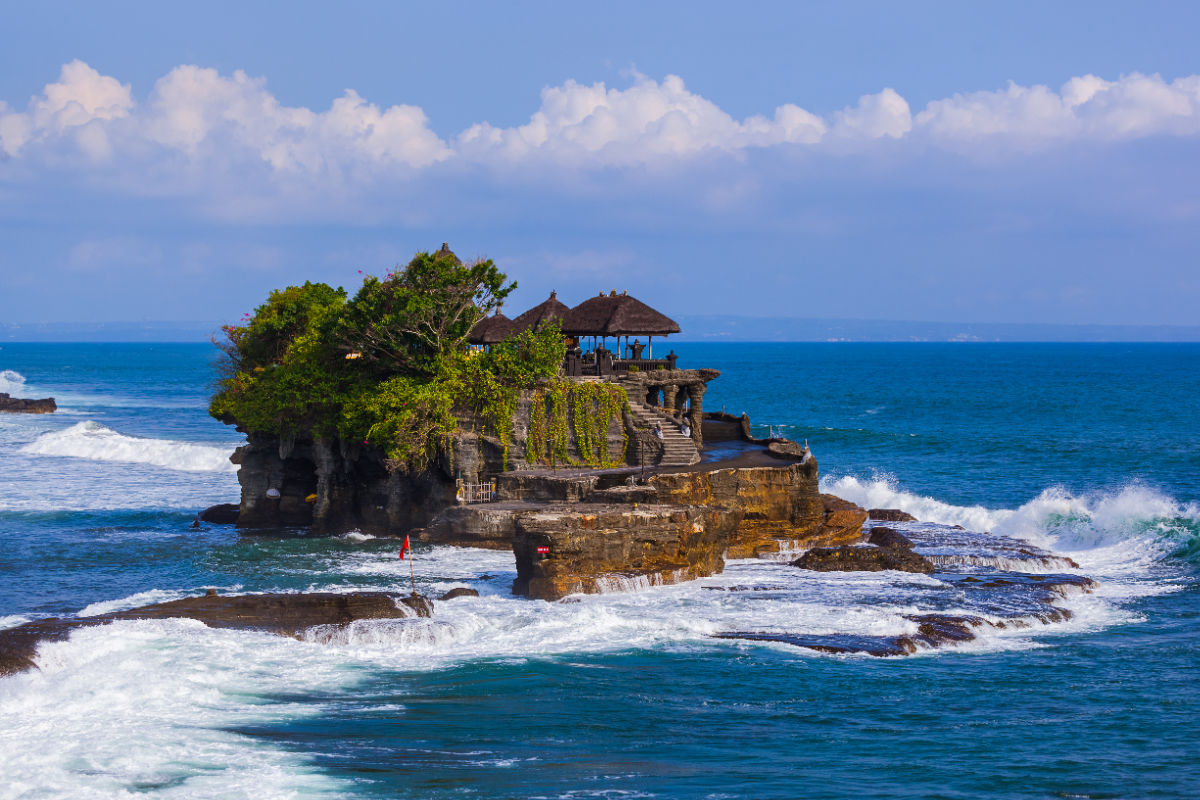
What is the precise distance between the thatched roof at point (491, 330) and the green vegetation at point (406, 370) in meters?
1.87

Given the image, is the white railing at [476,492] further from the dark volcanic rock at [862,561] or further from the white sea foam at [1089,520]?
the white sea foam at [1089,520]

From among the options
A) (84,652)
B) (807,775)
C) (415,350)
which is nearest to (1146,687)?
(807,775)

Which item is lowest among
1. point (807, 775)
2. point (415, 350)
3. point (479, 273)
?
point (807, 775)

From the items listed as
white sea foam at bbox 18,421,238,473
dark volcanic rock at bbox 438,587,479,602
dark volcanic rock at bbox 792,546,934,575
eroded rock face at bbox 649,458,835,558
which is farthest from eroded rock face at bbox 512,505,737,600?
white sea foam at bbox 18,421,238,473

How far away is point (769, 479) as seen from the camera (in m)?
35.8

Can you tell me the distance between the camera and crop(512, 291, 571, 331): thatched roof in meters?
39.4

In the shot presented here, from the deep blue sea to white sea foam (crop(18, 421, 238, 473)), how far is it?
591 inches

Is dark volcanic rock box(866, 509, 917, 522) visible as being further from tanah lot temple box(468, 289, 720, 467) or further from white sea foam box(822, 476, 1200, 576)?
tanah lot temple box(468, 289, 720, 467)

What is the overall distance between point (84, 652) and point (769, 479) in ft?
66.9

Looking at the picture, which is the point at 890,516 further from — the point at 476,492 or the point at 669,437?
the point at 476,492

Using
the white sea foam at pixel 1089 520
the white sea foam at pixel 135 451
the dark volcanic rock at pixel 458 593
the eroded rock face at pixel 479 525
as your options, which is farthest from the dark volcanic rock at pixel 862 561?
the white sea foam at pixel 135 451

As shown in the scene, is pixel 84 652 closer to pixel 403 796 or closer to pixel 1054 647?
pixel 403 796

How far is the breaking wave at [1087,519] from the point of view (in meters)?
37.2

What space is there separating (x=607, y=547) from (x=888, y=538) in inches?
447
